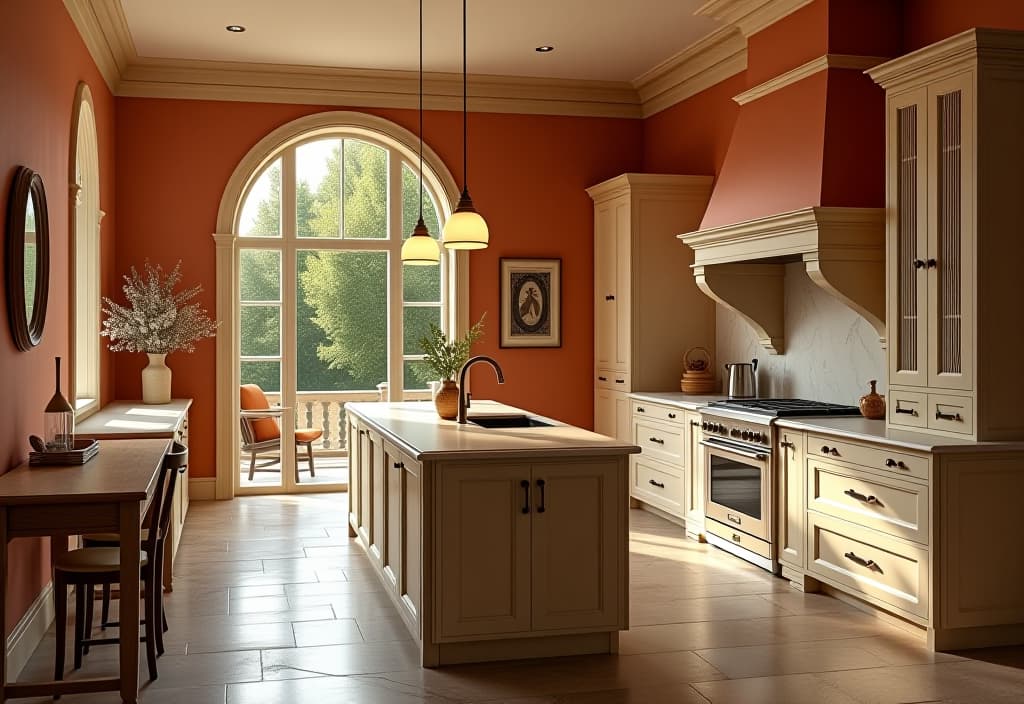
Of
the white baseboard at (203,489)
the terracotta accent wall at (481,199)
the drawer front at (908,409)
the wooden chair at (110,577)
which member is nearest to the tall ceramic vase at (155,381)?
the terracotta accent wall at (481,199)

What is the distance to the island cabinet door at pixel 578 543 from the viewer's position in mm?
4043

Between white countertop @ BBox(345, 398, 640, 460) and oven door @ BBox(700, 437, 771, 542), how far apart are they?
1228 millimetres

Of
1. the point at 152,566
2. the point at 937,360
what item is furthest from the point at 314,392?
the point at 937,360

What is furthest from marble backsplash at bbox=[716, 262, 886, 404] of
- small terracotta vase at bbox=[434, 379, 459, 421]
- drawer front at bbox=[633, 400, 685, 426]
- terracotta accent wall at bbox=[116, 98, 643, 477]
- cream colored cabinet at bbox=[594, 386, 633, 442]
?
small terracotta vase at bbox=[434, 379, 459, 421]

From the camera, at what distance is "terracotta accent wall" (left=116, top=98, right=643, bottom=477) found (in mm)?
7598

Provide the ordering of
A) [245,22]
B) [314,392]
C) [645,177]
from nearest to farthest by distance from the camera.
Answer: [245,22]
[645,177]
[314,392]

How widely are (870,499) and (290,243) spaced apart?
5.18m

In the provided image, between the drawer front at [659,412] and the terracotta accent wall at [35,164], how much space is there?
146 inches

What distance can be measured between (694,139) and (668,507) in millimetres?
2791

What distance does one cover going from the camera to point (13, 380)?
409cm

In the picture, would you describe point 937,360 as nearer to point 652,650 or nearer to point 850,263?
point 850,263

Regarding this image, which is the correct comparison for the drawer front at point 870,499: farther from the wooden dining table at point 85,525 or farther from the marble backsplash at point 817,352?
the wooden dining table at point 85,525

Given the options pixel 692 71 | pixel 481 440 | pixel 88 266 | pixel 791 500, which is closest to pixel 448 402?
pixel 481 440

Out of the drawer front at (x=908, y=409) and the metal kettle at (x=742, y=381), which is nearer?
the drawer front at (x=908, y=409)
